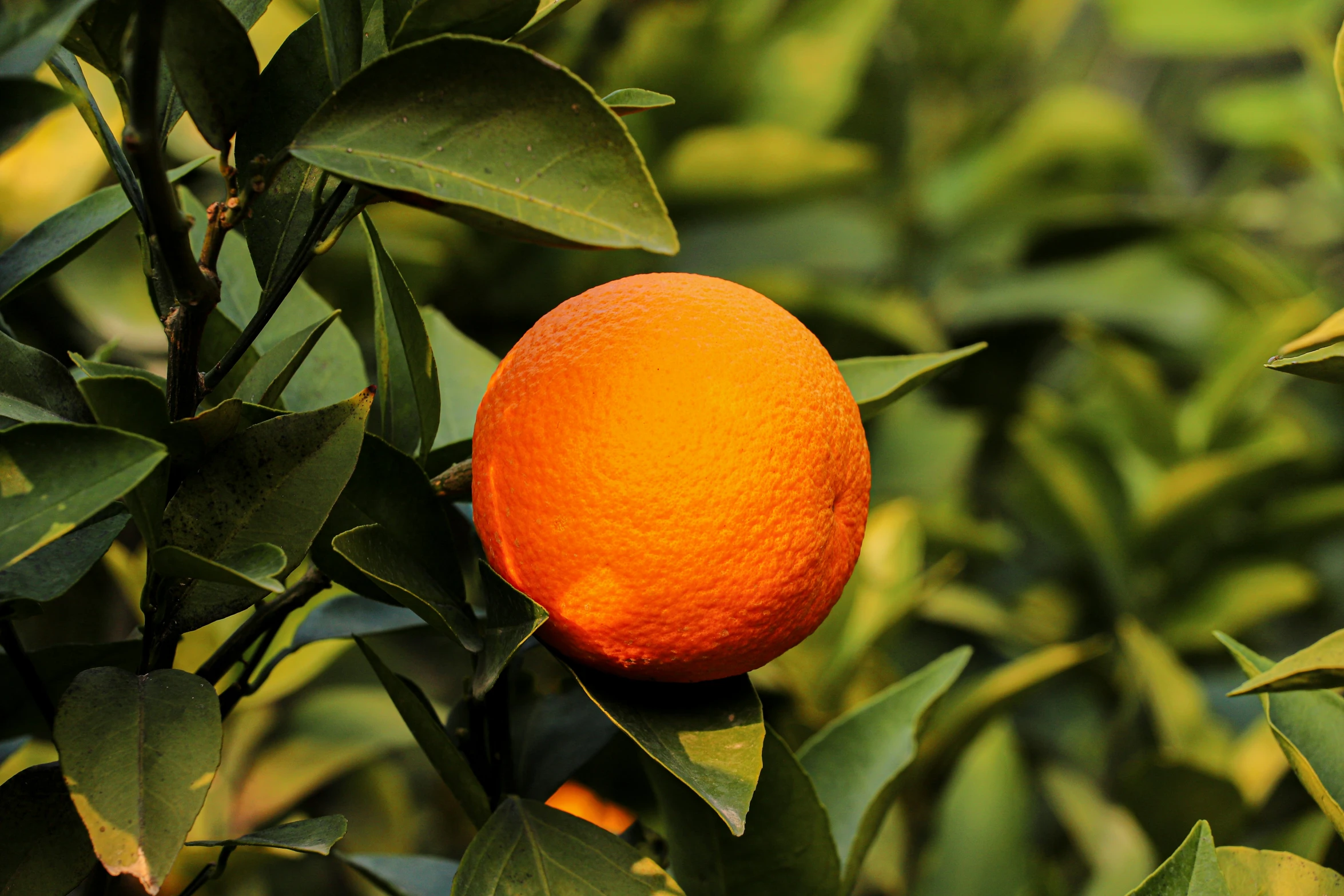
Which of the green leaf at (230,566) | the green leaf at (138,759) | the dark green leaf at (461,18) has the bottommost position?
the green leaf at (138,759)

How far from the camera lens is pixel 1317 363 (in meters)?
0.42

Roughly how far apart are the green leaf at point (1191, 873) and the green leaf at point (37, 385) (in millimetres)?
431

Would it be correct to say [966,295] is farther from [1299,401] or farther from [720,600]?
[720,600]

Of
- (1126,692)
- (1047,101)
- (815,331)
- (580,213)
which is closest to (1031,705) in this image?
(1126,692)

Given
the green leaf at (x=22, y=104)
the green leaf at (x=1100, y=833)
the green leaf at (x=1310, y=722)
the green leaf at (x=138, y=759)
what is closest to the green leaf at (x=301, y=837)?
the green leaf at (x=138, y=759)

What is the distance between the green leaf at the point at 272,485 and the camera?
1.27 feet

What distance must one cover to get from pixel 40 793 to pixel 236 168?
24cm

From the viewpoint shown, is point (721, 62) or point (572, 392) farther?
point (721, 62)

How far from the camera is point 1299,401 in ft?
4.77

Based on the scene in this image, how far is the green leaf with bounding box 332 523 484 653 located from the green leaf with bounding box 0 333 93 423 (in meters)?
0.11

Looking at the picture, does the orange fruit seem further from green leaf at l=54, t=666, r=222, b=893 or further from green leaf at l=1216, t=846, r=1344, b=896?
green leaf at l=1216, t=846, r=1344, b=896

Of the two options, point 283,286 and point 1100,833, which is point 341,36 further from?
point 1100,833

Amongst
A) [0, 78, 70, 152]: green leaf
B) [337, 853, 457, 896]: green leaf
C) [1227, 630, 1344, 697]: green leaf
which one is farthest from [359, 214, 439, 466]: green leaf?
[1227, 630, 1344, 697]: green leaf

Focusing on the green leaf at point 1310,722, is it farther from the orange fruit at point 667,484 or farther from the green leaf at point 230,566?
the green leaf at point 230,566
